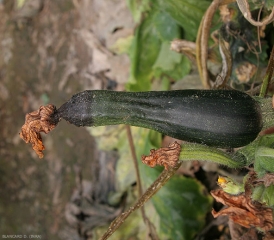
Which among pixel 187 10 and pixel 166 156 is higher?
pixel 187 10

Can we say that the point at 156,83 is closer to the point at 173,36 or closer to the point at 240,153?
the point at 173,36

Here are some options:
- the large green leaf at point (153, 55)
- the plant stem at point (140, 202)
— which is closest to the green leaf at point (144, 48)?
the large green leaf at point (153, 55)

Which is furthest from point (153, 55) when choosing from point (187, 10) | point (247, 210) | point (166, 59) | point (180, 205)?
point (247, 210)

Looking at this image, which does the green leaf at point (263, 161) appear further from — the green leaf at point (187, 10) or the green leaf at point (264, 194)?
the green leaf at point (187, 10)

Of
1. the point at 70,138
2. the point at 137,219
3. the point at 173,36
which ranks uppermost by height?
the point at 173,36

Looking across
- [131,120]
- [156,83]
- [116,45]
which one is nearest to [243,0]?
[131,120]

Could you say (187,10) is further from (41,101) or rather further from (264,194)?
(41,101)

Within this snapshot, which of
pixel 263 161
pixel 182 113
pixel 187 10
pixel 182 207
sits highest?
pixel 187 10
